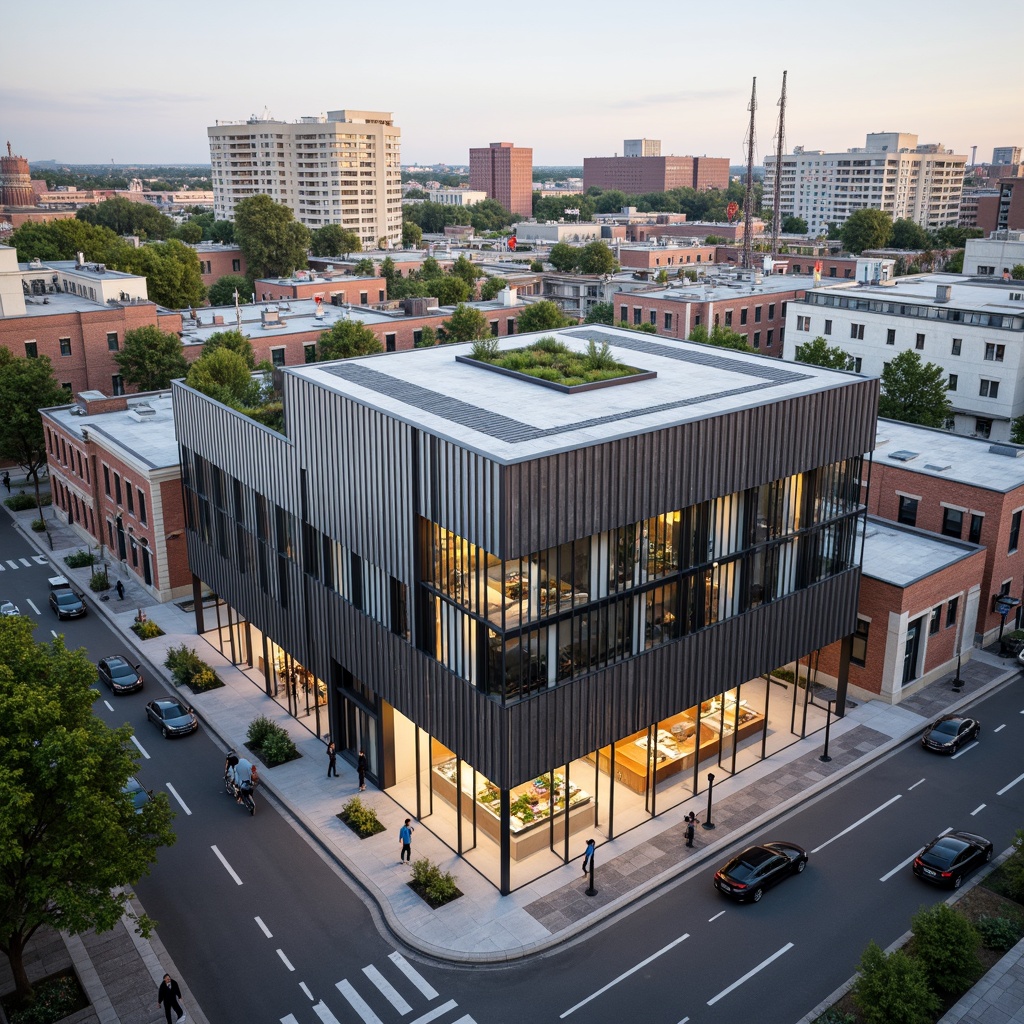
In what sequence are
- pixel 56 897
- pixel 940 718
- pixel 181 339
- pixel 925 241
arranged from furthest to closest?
pixel 925 241 → pixel 181 339 → pixel 940 718 → pixel 56 897

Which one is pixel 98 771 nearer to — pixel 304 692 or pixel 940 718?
pixel 304 692

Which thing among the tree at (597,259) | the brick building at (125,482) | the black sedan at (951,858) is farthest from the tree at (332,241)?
the black sedan at (951,858)

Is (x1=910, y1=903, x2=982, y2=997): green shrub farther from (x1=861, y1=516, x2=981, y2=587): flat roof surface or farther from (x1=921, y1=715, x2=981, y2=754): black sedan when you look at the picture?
(x1=861, y1=516, x2=981, y2=587): flat roof surface

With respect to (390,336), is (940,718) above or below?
below

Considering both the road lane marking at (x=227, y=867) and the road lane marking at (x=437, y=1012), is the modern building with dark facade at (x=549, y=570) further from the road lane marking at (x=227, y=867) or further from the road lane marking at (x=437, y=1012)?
the road lane marking at (x=227, y=867)

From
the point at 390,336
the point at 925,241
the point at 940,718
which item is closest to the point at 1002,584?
the point at 940,718

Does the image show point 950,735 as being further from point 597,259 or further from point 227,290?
point 227,290

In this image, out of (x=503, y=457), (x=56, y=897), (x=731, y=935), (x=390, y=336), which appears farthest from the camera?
(x=390, y=336)
